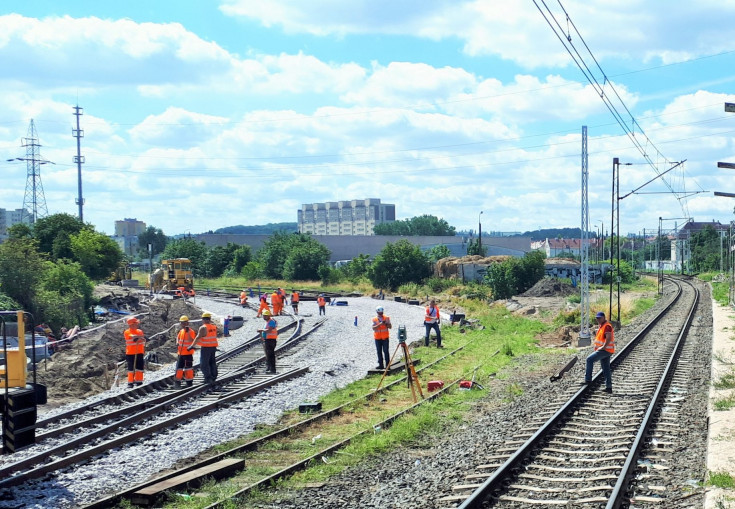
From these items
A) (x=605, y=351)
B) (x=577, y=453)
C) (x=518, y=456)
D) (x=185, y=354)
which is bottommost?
(x=577, y=453)

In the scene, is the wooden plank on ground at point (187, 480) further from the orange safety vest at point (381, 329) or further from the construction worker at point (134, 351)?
the orange safety vest at point (381, 329)

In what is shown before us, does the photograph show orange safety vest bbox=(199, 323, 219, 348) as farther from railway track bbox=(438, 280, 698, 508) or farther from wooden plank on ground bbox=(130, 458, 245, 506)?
railway track bbox=(438, 280, 698, 508)

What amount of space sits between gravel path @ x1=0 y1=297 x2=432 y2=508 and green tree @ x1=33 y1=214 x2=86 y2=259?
37646mm

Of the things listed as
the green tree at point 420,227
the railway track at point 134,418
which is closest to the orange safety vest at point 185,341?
the railway track at point 134,418

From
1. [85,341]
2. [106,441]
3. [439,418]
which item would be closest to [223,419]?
[106,441]

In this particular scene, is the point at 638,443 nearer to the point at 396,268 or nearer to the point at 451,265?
the point at 396,268

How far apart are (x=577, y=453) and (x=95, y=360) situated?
55.8ft

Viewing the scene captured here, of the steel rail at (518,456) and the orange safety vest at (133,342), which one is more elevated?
the orange safety vest at (133,342)

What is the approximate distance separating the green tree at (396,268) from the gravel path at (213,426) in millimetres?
32621

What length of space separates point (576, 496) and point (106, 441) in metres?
7.16

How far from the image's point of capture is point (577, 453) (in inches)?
405

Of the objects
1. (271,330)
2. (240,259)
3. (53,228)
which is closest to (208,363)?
(271,330)

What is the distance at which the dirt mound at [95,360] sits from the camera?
1862cm

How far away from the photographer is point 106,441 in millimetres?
11797
